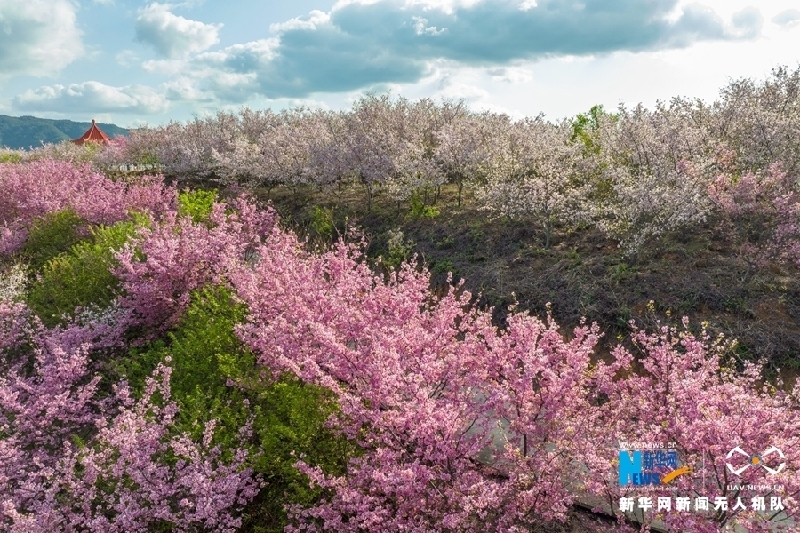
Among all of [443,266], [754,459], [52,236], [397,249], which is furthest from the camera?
[52,236]

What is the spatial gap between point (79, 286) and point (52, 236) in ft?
22.4

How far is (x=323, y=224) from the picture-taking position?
20969 millimetres

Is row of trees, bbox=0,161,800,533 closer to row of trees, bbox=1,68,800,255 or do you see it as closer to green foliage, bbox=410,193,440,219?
row of trees, bbox=1,68,800,255

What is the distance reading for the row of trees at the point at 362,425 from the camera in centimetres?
584

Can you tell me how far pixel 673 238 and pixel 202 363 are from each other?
13.0 metres

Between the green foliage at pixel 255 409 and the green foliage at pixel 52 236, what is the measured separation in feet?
33.7

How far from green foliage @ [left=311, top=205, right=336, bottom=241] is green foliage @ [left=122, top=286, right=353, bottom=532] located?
10.8m

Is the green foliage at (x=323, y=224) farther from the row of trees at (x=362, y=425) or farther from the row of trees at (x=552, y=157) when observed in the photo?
the row of trees at (x=362, y=425)

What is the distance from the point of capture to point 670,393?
662 centimetres

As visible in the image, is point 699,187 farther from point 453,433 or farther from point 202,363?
point 202,363

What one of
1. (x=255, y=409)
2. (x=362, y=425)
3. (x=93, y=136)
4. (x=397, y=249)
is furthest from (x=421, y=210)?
(x=93, y=136)

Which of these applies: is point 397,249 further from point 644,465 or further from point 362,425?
point 644,465

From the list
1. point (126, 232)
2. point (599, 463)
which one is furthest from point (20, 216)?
point (599, 463)

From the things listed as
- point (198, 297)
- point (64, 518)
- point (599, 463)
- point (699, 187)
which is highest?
point (699, 187)
